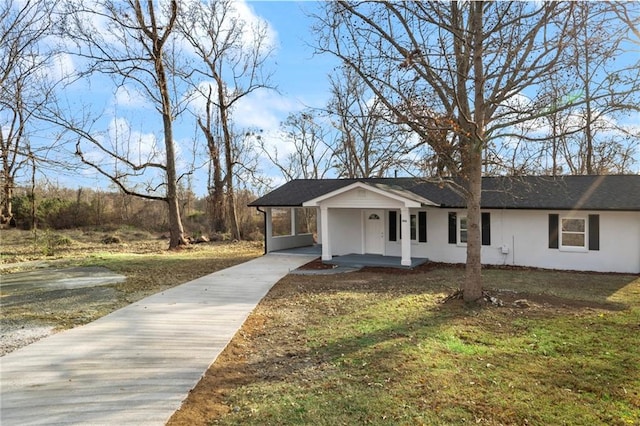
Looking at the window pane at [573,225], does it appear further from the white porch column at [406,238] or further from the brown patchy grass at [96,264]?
Answer: the brown patchy grass at [96,264]

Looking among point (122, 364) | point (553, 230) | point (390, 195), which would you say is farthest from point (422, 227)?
point (122, 364)

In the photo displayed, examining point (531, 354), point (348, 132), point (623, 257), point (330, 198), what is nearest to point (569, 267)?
point (623, 257)

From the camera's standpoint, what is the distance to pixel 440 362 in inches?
216

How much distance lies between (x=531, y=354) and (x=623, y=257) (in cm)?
981

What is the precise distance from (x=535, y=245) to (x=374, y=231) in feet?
19.5

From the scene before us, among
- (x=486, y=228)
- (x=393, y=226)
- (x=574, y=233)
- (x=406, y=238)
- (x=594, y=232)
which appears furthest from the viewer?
(x=393, y=226)

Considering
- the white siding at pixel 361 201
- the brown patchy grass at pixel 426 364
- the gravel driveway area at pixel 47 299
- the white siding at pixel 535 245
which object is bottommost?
the brown patchy grass at pixel 426 364

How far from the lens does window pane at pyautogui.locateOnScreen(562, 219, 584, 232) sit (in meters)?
13.7

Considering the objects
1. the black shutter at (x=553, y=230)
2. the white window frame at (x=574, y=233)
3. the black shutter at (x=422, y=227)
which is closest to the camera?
the white window frame at (x=574, y=233)

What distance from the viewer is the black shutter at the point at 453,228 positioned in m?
15.6

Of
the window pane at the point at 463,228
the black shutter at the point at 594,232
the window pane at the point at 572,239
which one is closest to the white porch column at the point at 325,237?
the window pane at the point at 463,228

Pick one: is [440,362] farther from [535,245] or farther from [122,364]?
[535,245]

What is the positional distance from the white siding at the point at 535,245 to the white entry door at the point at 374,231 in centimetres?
64

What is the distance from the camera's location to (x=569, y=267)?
45.2ft
